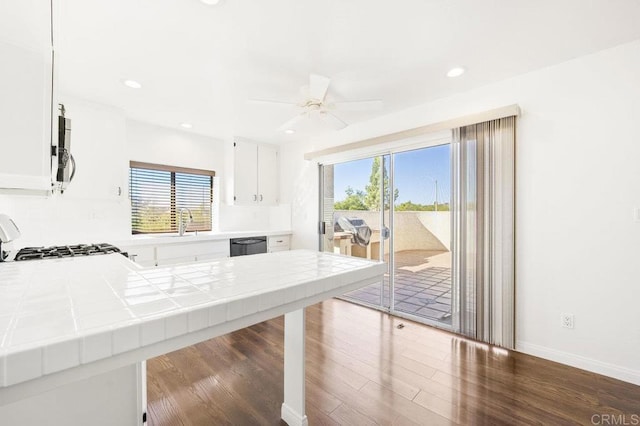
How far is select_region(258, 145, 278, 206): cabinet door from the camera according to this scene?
4.63m

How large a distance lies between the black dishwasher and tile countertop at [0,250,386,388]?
2.65m

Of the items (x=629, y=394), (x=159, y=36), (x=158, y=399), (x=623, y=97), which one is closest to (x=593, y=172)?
(x=623, y=97)

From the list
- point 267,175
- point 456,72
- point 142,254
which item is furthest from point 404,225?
point 142,254

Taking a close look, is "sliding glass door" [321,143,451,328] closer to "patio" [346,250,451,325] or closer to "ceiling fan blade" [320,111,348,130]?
"patio" [346,250,451,325]

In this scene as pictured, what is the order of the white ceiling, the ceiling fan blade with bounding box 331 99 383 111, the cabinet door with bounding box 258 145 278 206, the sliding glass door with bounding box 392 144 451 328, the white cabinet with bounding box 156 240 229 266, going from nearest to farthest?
the white ceiling, the ceiling fan blade with bounding box 331 99 383 111, the sliding glass door with bounding box 392 144 451 328, the white cabinet with bounding box 156 240 229 266, the cabinet door with bounding box 258 145 278 206

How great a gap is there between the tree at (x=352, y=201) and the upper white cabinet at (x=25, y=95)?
3111 millimetres

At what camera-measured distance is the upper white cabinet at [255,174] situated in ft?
14.2

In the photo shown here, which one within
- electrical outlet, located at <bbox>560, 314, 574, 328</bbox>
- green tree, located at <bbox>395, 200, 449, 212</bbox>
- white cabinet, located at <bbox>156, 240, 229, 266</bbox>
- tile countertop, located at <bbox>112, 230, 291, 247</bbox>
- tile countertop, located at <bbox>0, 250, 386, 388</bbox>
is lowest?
electrical outlet, located at <bbox>560, 314, 574, 328</bbox>

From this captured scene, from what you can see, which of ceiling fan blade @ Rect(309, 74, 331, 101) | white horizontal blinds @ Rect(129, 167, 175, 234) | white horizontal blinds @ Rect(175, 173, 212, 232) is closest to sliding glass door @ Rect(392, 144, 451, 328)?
ceiling fan blade @ Rect(309, 74, 331, 101)

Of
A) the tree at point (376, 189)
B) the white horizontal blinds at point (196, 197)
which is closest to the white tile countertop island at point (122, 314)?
the tree at point (376, 189)

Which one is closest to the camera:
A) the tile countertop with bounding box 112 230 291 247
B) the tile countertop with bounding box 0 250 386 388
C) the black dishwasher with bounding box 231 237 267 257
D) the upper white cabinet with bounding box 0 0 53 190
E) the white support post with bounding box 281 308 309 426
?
the tile countertop with bounding box 0 250 386 388

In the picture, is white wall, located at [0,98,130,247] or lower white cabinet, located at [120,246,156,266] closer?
white wall, located at [0,98,130,247]

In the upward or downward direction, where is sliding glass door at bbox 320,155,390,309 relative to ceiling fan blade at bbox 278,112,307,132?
downward

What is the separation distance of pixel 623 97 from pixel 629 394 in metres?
2.09
